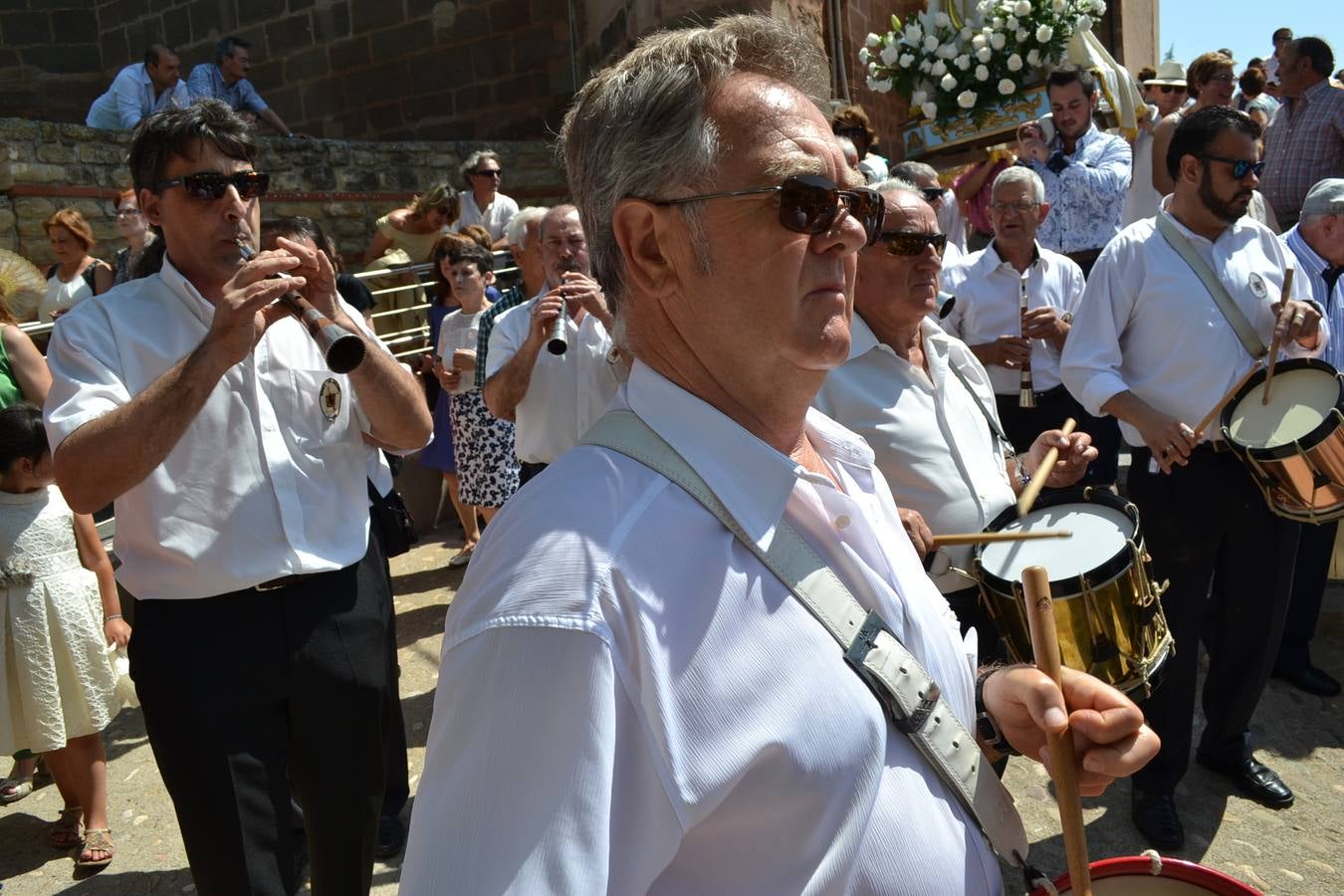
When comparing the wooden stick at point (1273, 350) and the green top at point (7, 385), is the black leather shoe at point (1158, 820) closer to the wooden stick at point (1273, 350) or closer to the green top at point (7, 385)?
the wooden stick at point (1273, 350)

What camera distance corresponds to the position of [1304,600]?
5.45 metres

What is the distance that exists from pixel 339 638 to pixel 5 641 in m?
2.36

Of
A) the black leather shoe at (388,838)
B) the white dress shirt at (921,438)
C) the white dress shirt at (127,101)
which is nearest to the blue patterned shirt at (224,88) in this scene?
the white dress shirt at (127,101)

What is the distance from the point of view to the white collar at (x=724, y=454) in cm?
142

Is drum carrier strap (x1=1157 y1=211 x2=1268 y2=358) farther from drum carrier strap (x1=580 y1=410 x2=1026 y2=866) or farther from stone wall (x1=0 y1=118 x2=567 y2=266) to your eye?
stone wall (x1=0 y1=118 x2=567 y2=266)

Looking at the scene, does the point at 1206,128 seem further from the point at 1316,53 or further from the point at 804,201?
the point at 1316,53

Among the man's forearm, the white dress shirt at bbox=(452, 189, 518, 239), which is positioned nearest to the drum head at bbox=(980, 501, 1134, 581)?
the man's forearm

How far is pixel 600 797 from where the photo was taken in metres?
1.17

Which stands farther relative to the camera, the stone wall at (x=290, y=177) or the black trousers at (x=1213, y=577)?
the stone wall at (x=290, y=177)

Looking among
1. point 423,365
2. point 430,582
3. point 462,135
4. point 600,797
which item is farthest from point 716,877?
point 462,135

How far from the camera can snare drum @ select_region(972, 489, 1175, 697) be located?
121 inches

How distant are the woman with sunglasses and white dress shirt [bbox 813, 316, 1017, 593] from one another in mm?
7373

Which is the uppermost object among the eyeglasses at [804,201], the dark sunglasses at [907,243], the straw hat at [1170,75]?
the straw hat at [1170,75]

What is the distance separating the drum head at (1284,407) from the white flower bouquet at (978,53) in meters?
5.81
